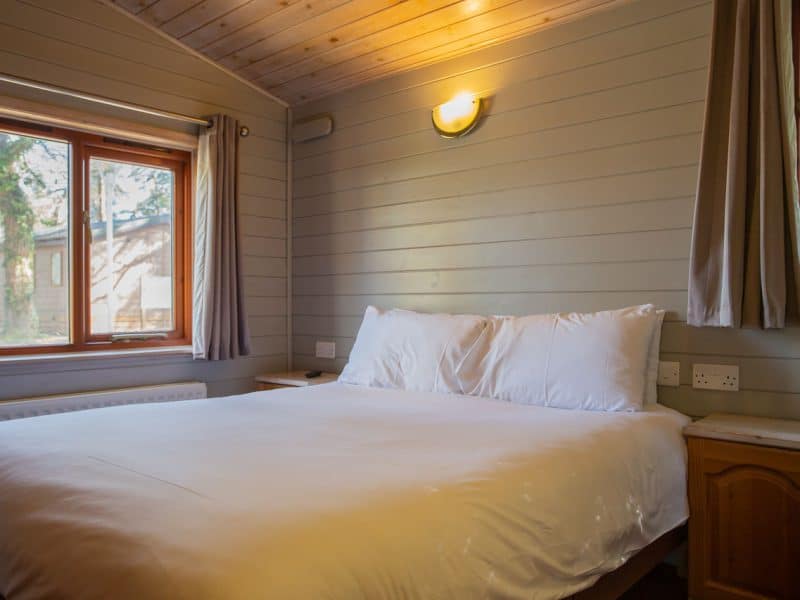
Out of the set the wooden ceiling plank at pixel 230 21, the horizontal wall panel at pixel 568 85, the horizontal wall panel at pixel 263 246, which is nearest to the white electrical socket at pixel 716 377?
the horizontal wall panel at pixel 568 85

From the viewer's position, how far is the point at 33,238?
299cm

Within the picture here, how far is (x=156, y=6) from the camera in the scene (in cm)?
307

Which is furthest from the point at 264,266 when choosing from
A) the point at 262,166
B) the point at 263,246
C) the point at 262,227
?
the point at 262,166

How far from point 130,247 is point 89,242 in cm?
23

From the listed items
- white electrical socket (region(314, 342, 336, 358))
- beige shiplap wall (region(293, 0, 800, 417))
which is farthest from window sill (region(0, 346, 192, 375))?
beige shiplap wall (region(293, 0, 800, 417))

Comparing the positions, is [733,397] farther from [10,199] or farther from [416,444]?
[10,199]

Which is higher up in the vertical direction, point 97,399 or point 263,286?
point 263,286

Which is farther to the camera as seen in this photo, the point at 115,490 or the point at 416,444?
the point at 416,444

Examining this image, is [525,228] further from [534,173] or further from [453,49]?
[453,49]

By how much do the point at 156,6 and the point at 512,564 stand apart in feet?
9.89

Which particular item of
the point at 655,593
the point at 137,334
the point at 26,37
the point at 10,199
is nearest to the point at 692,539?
the point at 655,593

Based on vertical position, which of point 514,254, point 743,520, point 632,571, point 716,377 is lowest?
point 632,571

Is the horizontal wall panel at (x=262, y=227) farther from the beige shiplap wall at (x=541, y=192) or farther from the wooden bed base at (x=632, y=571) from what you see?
the wooden bed base at (x=632, y=571)

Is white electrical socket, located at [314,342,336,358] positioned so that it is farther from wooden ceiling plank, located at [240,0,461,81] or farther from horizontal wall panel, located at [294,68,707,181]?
wooden ceiling plank, located at [240,0,461,81]
